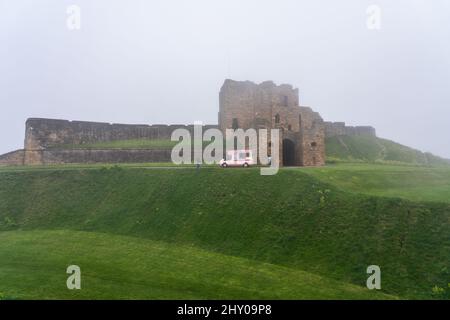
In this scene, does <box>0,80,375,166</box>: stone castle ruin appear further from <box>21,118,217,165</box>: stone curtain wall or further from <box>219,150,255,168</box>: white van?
<box>219,150,255,168</box>: white van

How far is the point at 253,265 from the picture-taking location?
17828mm

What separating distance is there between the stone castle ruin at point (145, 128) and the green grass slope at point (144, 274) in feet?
66.8

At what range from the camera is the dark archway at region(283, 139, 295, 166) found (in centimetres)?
3803

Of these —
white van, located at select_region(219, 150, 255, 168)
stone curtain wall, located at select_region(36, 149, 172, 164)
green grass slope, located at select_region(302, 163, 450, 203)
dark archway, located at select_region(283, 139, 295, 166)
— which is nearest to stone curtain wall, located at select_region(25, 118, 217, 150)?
stone curtain wall, located at select_region(36, 149, 172, 164)

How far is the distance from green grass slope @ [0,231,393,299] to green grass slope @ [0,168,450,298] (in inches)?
34.9

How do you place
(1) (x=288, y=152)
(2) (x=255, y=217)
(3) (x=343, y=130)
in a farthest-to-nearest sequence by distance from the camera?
(3) (x=343, y=130)
(1) (x=288, y=152)
(2) (x=255, y=217)

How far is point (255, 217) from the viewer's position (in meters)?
21.5

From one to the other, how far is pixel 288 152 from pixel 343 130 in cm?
1950

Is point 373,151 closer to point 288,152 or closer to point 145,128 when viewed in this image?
point 288,152

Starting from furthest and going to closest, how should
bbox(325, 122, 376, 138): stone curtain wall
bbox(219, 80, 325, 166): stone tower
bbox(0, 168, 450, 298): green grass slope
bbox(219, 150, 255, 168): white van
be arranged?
bbox(325, 122, 376, 138): stone curtain wall
bbox(219, 80, 325, 166): stone tower
bbox(219, 150, 255, 168): white van
bbox(0, 168, 450, 298): green grass slope

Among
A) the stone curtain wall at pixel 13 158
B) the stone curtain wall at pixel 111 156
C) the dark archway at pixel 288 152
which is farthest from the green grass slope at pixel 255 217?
the dark archway at pixel 288 152

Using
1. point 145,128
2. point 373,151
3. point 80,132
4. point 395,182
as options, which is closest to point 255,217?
Answer: point 395,182
